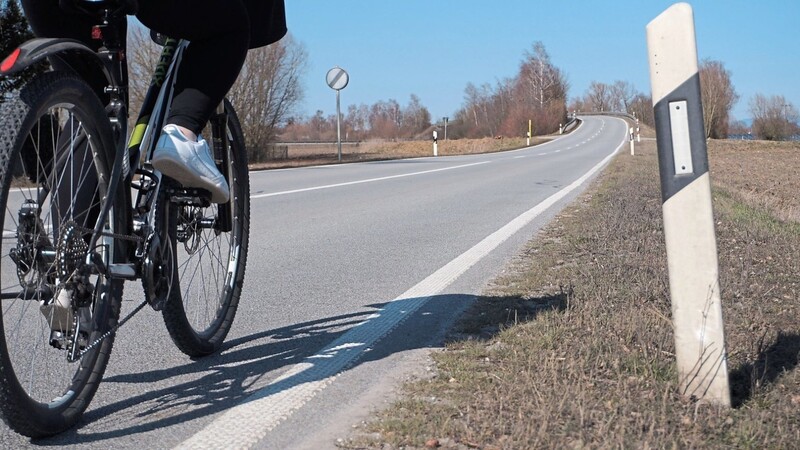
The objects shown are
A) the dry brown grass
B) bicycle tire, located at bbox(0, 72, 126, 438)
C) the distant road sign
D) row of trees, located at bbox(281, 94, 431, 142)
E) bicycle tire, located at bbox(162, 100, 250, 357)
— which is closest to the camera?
bicycle tire, located at bbox(0, 72, 126, 438)

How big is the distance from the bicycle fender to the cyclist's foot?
Result: 0.97 ft

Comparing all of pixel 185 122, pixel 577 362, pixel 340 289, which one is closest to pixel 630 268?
pixel 340 289

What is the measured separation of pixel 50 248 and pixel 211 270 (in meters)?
1.19

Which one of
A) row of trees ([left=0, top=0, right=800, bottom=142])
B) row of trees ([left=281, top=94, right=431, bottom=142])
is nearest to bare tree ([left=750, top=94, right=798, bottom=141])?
row of trees ([left=0, top=0, right=800, bottom=142])

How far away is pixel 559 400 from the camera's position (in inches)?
93.9

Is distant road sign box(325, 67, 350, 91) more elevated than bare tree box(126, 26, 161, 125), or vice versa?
bare tree box(126, 26, 161, 125)

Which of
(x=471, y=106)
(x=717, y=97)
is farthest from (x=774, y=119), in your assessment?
(x=471, y=106)

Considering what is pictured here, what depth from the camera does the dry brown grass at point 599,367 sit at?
88.2 inches

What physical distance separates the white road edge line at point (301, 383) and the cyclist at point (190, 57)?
0.68 metres

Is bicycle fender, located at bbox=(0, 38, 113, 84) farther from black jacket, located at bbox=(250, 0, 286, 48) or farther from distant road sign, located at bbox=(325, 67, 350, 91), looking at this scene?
distant road sign, located at bbox=(325, 67, 350, 91)

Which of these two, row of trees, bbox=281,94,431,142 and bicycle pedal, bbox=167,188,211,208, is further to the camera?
row of trees, bbox=281,94,431,142

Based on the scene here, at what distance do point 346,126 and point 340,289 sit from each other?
436ft

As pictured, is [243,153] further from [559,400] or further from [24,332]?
[559,400]

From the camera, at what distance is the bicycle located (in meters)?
2.18
